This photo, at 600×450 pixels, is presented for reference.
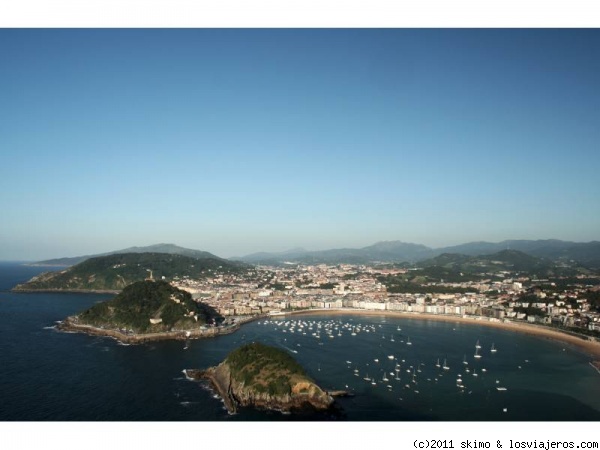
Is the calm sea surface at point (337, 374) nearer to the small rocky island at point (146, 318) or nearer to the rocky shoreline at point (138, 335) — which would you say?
the rocky shoreline at point (138, 335)

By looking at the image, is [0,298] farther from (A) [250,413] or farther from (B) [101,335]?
(A) [250,413]

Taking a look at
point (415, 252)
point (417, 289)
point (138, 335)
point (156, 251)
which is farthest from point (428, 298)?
point (415, 252)

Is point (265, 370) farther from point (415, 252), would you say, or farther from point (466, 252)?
point (415, 252)

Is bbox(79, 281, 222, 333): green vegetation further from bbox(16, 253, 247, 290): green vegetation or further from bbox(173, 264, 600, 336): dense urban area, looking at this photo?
bbox(16, 253, 247, 290): green vegetation

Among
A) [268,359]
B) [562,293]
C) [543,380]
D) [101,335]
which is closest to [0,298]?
[101,335]

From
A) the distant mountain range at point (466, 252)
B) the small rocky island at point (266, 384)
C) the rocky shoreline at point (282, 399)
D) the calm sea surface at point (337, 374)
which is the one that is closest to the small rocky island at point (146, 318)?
the calm sea surface at point (337, 374)

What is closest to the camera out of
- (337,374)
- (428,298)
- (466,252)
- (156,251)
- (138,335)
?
(337,374)

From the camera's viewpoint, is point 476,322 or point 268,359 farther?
point 476,322
